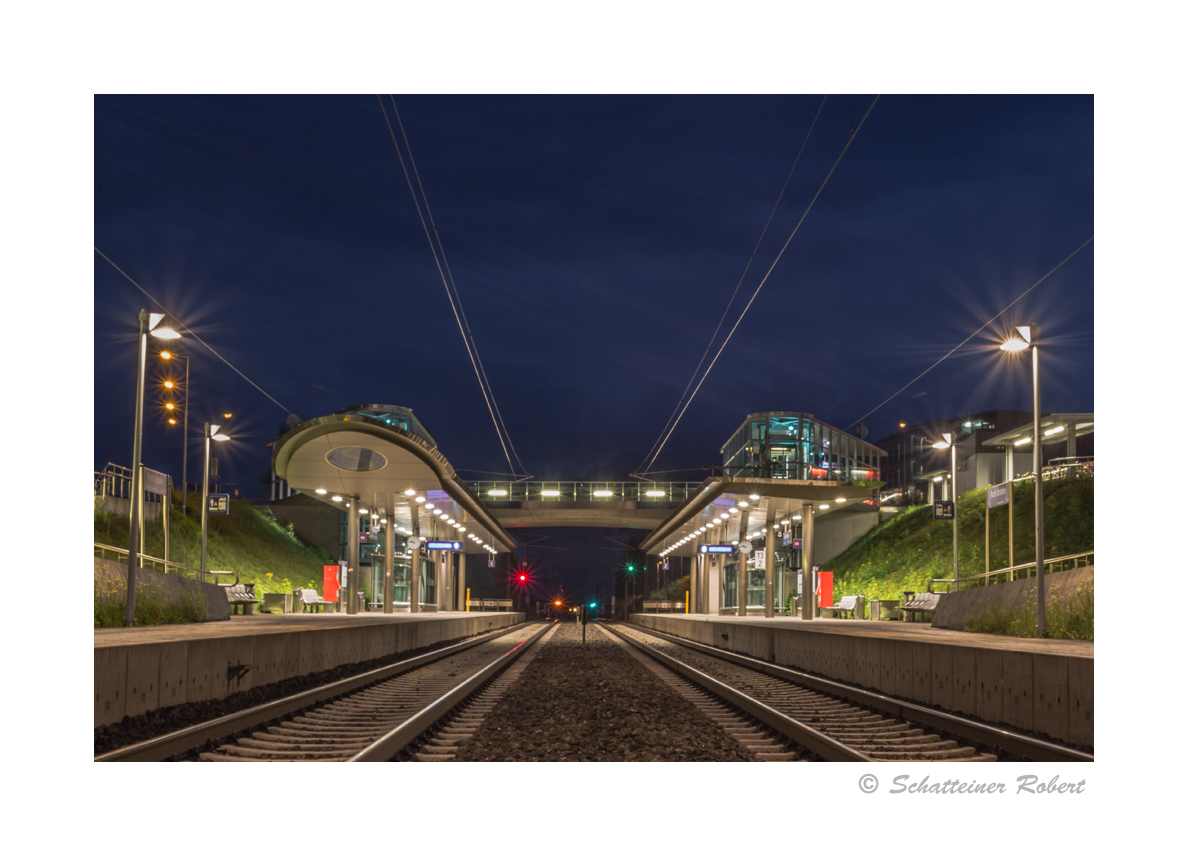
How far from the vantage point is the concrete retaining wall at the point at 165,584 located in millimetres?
16703

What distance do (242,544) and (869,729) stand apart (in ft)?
147

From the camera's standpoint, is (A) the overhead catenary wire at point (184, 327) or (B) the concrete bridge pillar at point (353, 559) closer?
(A) the overhead catenary wire at point (184, 327)

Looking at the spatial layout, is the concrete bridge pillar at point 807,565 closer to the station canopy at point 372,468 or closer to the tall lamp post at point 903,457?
the station canopy at point 372,468

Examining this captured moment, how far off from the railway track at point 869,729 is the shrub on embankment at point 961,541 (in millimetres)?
24487

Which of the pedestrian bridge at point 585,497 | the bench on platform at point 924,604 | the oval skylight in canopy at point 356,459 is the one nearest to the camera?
the bench on platform at point 924,604

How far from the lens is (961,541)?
43.3 metres

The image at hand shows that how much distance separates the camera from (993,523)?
43000mm

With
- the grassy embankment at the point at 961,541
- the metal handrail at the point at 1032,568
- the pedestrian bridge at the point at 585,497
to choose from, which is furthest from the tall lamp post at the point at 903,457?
the metal handrail at the point at 1032,568

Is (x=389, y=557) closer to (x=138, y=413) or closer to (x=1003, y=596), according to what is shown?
(x=138, y=413)

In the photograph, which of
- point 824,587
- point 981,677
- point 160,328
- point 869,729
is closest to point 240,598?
point 160,328

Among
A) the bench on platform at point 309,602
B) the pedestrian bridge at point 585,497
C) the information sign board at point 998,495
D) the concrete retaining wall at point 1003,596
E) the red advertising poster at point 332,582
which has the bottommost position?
the bench on platform at point 309,602

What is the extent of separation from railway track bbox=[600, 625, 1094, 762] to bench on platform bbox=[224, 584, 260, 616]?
2036 centimetres
